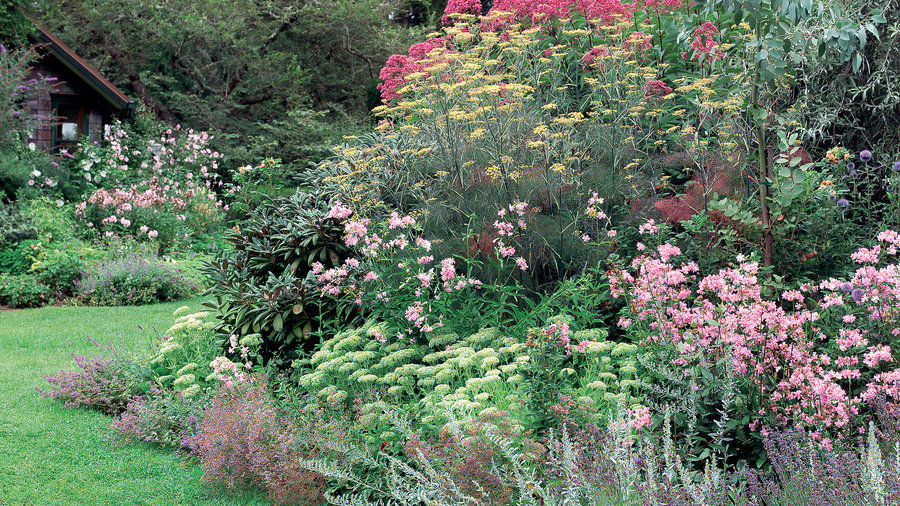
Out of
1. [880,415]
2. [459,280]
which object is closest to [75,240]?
[459,280]

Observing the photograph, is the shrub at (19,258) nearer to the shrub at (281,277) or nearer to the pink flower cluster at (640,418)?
the shrub at (281,277)

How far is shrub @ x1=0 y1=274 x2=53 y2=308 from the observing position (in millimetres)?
9195

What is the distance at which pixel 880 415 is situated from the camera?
273 cm

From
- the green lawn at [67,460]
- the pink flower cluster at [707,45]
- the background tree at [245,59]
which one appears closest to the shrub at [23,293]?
the green lawn at [67,460]

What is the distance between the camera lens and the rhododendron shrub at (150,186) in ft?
38.8

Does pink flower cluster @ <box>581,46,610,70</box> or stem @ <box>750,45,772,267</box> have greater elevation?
pink flower cluster @ <box>581,46,610,70</box>

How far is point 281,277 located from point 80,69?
12.1 m

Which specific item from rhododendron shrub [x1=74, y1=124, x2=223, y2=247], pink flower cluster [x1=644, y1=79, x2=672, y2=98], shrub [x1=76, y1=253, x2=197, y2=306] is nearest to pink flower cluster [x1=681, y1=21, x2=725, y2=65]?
pink flower cluster [x1=644, y1=79, x2=672, y2=98]

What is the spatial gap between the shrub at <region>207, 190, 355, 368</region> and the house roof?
1093 cm

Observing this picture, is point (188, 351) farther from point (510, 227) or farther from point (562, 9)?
point (562, 9)

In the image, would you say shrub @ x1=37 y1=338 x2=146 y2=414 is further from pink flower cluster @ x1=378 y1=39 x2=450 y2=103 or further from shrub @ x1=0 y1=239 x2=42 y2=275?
shrub @ x1=0 y1=239 x2=42 y2=275

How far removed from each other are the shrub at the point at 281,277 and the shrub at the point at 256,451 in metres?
0.77

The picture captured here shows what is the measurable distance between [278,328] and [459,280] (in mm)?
1336

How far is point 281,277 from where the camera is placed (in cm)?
525
